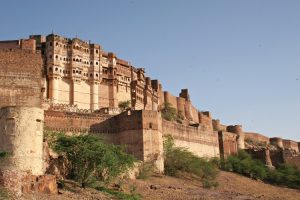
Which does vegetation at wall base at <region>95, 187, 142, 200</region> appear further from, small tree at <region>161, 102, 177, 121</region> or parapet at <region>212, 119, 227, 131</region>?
parapet at <region>212, 119, 227, 131</region>

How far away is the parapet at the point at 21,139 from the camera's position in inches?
1013

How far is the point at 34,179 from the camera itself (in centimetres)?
2578

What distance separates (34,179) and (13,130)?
269 centimetres

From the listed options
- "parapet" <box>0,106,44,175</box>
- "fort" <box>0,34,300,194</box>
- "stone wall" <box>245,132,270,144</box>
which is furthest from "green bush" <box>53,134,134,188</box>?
"stone wall" <box>245,132,270,144</box>

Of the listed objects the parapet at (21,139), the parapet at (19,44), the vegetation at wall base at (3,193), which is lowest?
the vegetation at wall base at (3,193)

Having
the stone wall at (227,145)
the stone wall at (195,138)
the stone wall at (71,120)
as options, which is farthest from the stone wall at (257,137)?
the stone wall at (71,120)

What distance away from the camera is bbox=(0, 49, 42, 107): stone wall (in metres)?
40.7

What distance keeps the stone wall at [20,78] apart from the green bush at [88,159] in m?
9.92

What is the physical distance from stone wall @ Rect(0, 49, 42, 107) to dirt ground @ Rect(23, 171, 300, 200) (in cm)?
1162

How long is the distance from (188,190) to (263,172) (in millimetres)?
19331

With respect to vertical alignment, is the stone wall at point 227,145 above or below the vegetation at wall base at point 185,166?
above

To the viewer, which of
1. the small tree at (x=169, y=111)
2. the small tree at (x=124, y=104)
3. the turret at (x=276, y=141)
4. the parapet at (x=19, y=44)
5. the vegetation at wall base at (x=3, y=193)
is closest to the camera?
the vegetation at wall base at (x=3, y=193)

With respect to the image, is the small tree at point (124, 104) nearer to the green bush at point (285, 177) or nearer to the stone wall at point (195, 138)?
the stone wall at point (195, 138)

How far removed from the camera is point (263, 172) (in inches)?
2100
